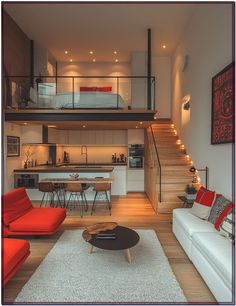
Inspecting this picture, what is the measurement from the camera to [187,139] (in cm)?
716

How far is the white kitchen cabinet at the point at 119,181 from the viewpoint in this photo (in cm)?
823

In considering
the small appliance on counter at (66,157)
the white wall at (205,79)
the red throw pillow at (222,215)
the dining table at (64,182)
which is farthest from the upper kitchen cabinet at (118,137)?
the red throw pillow at (222,215)

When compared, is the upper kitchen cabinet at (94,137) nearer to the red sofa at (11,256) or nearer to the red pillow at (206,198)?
the red pillow at (206,198)

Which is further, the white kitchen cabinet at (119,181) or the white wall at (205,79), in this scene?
the white kitchen cabinet at (119,181)

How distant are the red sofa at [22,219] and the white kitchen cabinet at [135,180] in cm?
498

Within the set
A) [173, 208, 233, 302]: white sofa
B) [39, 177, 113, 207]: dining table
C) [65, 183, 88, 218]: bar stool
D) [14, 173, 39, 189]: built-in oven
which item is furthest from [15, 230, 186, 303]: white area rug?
[14, 173, 39, 189]: built-in oven

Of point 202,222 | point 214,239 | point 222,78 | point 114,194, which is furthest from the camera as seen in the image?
point 114,194

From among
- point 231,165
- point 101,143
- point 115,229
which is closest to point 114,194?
point 101,143

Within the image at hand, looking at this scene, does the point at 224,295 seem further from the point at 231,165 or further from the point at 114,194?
the point at 114,194

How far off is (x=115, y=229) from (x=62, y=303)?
149 cm

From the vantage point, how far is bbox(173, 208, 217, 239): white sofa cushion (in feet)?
11.2

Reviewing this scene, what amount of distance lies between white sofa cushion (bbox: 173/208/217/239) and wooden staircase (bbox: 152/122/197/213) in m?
1.70

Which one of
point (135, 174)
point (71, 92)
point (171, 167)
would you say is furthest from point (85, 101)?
point (135, 174)

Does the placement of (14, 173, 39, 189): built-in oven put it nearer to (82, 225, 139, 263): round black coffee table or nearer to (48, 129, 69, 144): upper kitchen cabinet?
(48, 129, 69, 144): upper kitchen cabinet
